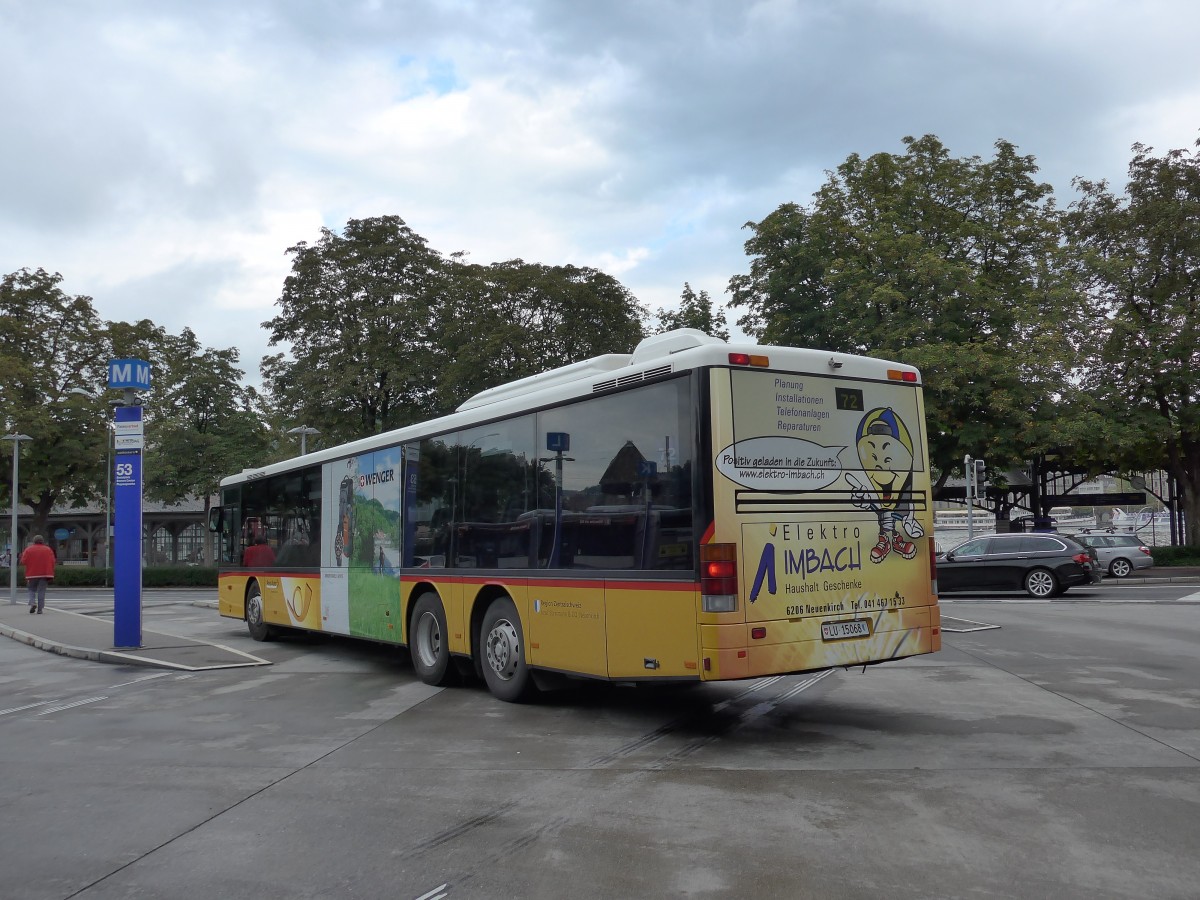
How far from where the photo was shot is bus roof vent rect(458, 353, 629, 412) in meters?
9.05

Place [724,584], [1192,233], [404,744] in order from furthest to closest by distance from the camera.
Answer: [1192,233] → [404,744] → [724,584]

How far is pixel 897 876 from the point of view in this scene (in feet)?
15.1

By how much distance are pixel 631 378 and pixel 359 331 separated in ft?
102

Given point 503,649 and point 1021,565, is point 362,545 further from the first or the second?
point 1021,565

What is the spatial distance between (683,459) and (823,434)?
1.33 meters

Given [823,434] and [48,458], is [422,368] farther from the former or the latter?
[823,434]

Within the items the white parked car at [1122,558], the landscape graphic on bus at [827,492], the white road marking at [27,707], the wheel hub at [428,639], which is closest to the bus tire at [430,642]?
the wheel hub at [428,639]

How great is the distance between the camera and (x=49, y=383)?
1747 inches

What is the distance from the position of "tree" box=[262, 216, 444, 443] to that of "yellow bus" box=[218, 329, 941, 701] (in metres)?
26.9

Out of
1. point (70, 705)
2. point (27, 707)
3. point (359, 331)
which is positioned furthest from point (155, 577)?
point (70, 705)

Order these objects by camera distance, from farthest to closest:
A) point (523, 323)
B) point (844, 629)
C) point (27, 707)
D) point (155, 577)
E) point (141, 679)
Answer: point (155, 577) < point (523, 323) < point (141, 679) < point (27, 707) < point (844, 629)

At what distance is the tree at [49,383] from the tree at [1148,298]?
40.8 meters

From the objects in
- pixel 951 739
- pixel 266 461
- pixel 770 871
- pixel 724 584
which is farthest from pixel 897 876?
pixel 266 461

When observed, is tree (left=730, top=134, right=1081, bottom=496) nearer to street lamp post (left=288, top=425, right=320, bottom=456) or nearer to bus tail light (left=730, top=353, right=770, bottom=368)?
street lamp post (left=288, top=425, right=320, bottom=456)
